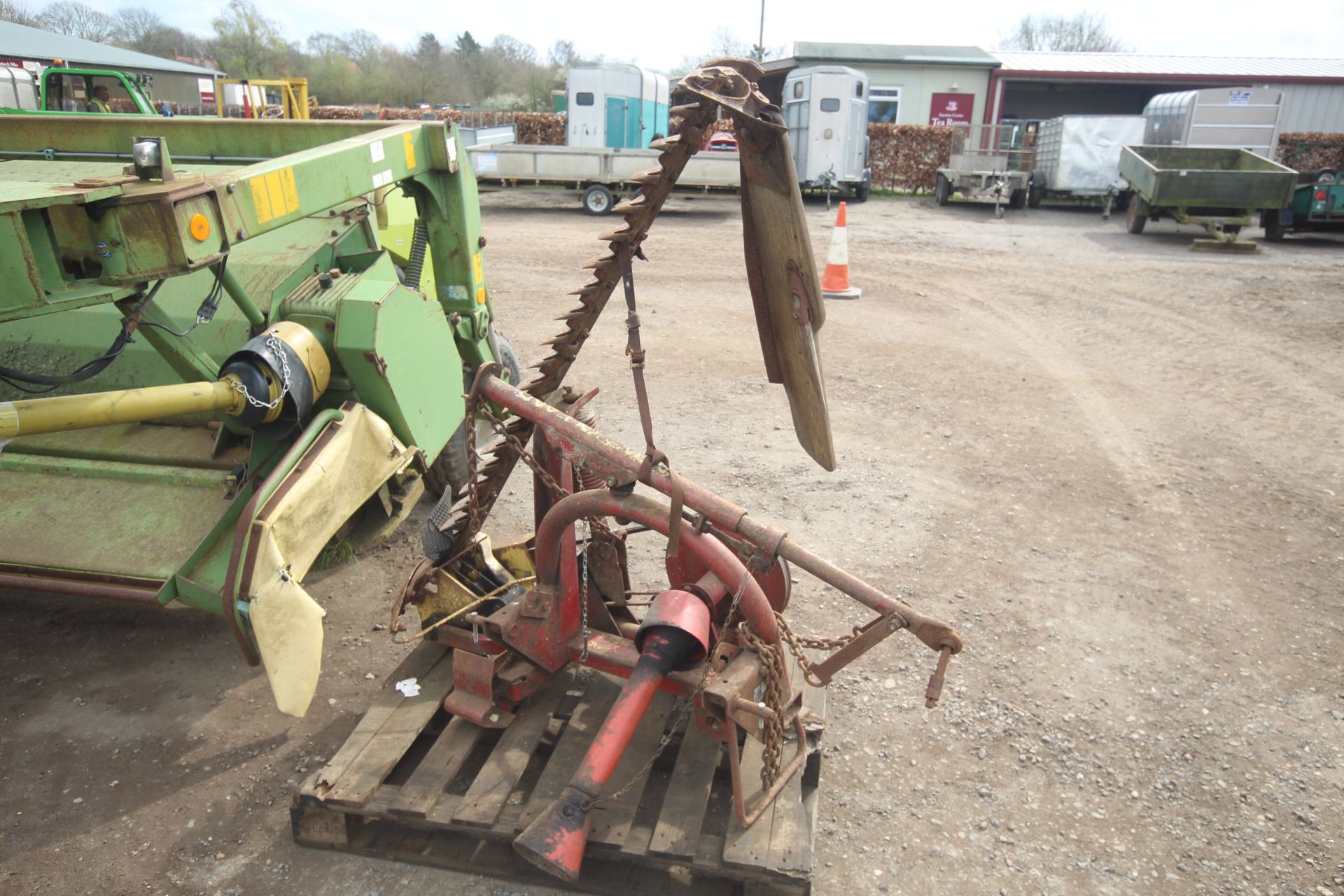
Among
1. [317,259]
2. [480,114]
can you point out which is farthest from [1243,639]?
[480,114]

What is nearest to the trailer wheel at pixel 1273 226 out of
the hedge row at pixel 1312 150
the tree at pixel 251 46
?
the hedge row at pixel 1312 150

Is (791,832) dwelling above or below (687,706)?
below

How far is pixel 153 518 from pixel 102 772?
86cm

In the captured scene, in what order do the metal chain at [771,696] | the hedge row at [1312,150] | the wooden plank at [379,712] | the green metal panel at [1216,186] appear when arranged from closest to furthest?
1. the metal chain at [771,696]
2. the wooden plank at [379,712]
3. the green metal panel at [1216,186]
4. the hedge row at [1312,150]

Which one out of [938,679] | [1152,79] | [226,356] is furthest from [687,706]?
[1152,79]

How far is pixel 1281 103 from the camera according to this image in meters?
15.7

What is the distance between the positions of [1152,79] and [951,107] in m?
5.96

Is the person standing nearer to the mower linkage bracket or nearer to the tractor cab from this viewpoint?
the tractor cab

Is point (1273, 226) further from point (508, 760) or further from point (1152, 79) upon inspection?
point (508, 760)

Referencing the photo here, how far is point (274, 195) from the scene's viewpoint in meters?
2.87

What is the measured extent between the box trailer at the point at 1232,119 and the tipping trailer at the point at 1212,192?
1.94 meters

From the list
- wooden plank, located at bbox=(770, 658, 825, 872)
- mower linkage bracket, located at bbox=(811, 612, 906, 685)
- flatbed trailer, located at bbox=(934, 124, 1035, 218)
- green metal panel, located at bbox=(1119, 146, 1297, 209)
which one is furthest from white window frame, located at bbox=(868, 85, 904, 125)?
wooden plank, located at bbox=(770, 658, 825, 872)

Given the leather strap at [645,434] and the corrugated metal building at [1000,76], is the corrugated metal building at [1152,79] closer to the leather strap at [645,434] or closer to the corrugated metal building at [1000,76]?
the corrugated metal building at [1000,76]

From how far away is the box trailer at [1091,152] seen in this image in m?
16.8
